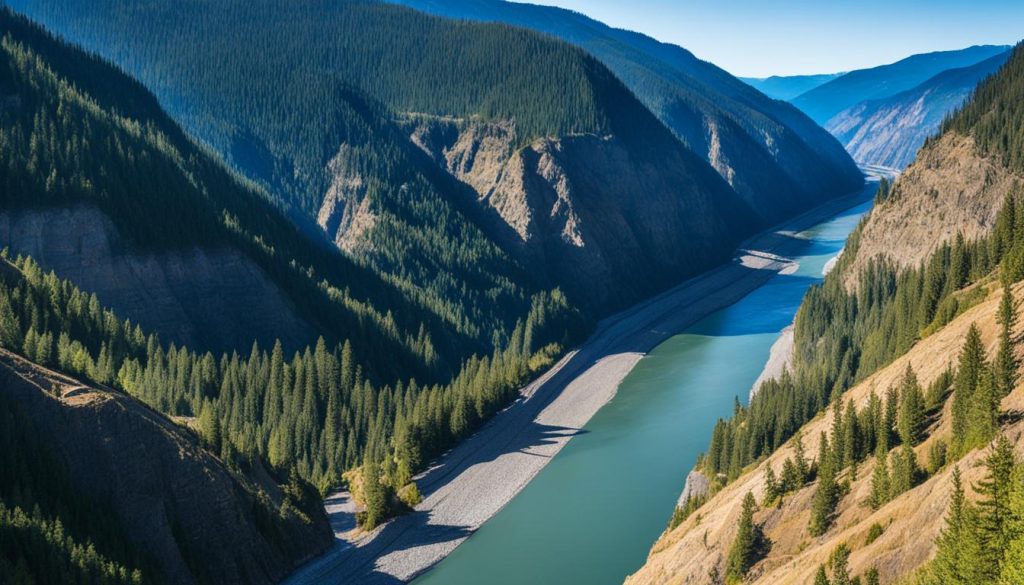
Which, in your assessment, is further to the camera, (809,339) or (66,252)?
(809,339)

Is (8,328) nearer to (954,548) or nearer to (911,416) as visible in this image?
(911,416)

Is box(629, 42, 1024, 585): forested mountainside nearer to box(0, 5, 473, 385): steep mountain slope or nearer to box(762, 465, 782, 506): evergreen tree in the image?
box(762, 465, 782, 506): evergreen tree

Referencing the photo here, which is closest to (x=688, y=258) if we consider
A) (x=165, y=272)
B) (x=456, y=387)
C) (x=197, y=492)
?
(x=456, y=387)

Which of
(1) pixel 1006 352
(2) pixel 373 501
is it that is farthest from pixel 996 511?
(2) pixel 373 501

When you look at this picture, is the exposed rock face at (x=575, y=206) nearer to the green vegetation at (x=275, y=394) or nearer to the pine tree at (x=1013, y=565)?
the green vegetation at (x=275, y=394)

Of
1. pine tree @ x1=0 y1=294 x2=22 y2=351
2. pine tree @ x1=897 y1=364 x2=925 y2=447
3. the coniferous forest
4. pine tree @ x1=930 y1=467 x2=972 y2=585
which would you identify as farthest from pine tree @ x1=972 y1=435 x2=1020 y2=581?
pine tree @ x1=0 y1=294 x2=22 y2=351

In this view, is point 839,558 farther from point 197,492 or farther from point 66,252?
point 66,252
